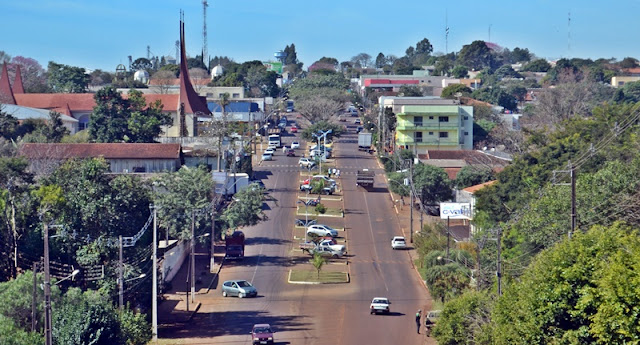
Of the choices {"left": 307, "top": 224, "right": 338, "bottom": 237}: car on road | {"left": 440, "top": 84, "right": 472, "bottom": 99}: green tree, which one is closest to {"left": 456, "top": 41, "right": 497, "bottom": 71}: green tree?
{"left": 440, "top": 84, "right": 472, "bottom": 99}: green tree

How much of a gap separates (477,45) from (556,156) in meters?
126

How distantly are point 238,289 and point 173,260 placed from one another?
13.3ft

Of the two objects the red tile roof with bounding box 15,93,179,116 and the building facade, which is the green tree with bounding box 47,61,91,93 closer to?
the red tile roof with bounding box 15,93,179,116

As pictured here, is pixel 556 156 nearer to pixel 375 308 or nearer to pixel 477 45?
pixel 375 308

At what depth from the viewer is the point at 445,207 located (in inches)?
2210

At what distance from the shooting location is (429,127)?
8294cm

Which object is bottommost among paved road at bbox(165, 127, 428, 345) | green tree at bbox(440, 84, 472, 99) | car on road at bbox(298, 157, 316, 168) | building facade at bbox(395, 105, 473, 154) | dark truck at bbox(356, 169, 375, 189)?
paved road at bbox(165, 127, 428, 345)

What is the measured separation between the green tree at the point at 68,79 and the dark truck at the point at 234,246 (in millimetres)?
64494

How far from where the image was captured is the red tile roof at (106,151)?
60.3 metres

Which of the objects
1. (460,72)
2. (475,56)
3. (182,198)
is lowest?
(182,198)

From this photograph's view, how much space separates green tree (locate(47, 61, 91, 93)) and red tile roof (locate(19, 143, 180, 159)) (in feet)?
159

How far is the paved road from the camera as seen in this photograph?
115ft

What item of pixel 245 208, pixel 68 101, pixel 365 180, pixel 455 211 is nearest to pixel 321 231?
pixel 245 208

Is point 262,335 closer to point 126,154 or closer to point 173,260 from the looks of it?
point 173,260
